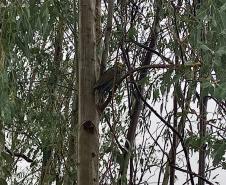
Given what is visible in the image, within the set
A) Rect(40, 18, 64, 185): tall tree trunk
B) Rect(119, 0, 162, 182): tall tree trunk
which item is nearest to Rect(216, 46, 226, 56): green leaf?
Rect(119, 0, 162, 182): tall tree trunk

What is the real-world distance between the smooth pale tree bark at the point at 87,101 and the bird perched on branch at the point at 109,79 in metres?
0.03

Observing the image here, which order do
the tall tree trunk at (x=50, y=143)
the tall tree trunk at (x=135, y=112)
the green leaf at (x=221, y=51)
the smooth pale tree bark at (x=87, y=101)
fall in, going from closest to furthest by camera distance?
the green leaf at (x=221, y=51)
the smooth pale tree bark at (x=87, y=101)
the tall tree trunk at (x=135, y=112)
the tall tree trunk at (x=50, y=143)

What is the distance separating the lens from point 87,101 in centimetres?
133

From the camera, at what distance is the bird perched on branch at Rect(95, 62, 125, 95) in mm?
1306

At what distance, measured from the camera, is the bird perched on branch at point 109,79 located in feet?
4.29

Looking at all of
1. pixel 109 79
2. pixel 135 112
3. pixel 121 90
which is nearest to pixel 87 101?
pixel 109 79

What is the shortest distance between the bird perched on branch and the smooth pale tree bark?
0.03 m

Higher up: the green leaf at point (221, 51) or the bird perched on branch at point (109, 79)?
the bird perched on branch at point (109, 79)

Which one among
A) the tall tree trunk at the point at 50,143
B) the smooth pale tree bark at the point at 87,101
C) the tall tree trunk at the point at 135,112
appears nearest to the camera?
the smooth pale tree bark at the point at 87,101

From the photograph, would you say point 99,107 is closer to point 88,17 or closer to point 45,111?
point 88,17

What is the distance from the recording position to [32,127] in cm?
205

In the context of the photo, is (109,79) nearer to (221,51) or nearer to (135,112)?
(221,51)

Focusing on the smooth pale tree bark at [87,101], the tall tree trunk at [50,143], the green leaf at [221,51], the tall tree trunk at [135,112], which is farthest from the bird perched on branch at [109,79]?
the tall tree trunk at [50,143]

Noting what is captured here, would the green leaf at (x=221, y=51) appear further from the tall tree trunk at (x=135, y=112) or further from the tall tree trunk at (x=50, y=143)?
the tall tree trunk at (x=50, y=143)
